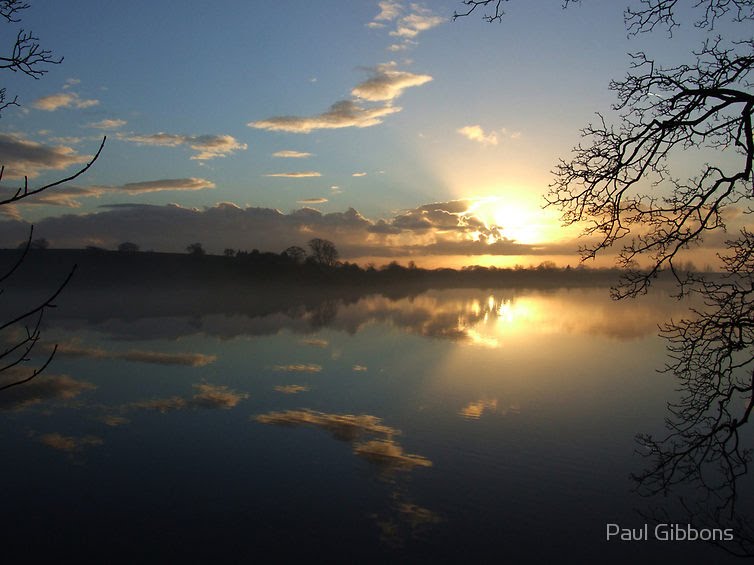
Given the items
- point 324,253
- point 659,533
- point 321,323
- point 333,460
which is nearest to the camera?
point 659,533

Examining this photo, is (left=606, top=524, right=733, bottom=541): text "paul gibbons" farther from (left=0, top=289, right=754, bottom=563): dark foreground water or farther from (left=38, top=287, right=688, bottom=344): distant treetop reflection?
(left=38, top=287, right=688, bottom=344): distant treetop reflection

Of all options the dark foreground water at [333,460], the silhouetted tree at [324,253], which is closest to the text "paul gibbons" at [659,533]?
the dark foreground water at [333,460]

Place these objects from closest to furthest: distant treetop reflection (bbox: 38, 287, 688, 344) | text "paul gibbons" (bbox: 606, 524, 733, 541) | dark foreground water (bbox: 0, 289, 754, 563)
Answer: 1. dark foreground water (bbox: 0, 289, 754, 563)
2. text "paul gibbons" (bbox: 606, 524, 733, 541)
3. distant treetop reflection (bbox: 38, 287, 688, 344)

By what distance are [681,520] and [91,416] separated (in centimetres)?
1254

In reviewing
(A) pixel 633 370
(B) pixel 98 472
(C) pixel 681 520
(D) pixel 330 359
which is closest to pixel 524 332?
(A) pixel 633 370

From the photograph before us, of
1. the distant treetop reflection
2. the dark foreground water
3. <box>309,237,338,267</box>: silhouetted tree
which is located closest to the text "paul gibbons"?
the dark foreground water

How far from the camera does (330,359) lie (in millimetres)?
20766

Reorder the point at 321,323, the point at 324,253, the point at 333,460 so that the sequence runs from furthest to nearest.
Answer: the point at 324,253 < the point at 321,323 < the point at 333,460

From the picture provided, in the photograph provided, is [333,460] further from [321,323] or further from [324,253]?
[324,253]

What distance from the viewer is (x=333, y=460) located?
10.1 m

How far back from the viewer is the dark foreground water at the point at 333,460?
752 cm

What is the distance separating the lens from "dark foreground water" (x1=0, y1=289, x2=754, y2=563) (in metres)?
7.52

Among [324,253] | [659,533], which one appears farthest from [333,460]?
[324,253]

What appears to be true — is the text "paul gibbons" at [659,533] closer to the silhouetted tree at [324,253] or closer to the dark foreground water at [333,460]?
the dark foreground water at [333,460]
